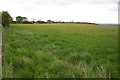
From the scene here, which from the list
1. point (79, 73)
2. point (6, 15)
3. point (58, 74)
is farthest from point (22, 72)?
point (6, 15)

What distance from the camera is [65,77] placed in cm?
337

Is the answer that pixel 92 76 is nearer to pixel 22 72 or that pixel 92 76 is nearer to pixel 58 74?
pixel 58 74

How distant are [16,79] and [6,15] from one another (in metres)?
45.9

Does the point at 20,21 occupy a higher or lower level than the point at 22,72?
higher

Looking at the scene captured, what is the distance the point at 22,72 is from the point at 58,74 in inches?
40.2

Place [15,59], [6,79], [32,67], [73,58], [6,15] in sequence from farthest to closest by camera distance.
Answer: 1. [6,15]
2. [73,58]
3. [15,59]
4. [32,67]
5. [6,79]

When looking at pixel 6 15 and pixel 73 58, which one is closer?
pixel 73 58

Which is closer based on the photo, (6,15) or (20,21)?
(6,15)

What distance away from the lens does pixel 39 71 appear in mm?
3717

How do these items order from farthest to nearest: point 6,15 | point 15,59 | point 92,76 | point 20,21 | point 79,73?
point 20,21
point 6,15
point 15,59
point 79,73
point 92,76

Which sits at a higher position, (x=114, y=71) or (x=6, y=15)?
(x=6, y=15)

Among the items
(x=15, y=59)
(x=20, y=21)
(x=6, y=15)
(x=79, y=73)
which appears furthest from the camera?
(x=20, y=21)

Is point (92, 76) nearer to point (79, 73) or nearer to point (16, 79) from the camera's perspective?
point (79, 73)

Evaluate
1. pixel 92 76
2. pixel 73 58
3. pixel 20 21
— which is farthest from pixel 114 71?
pixel 20 21
